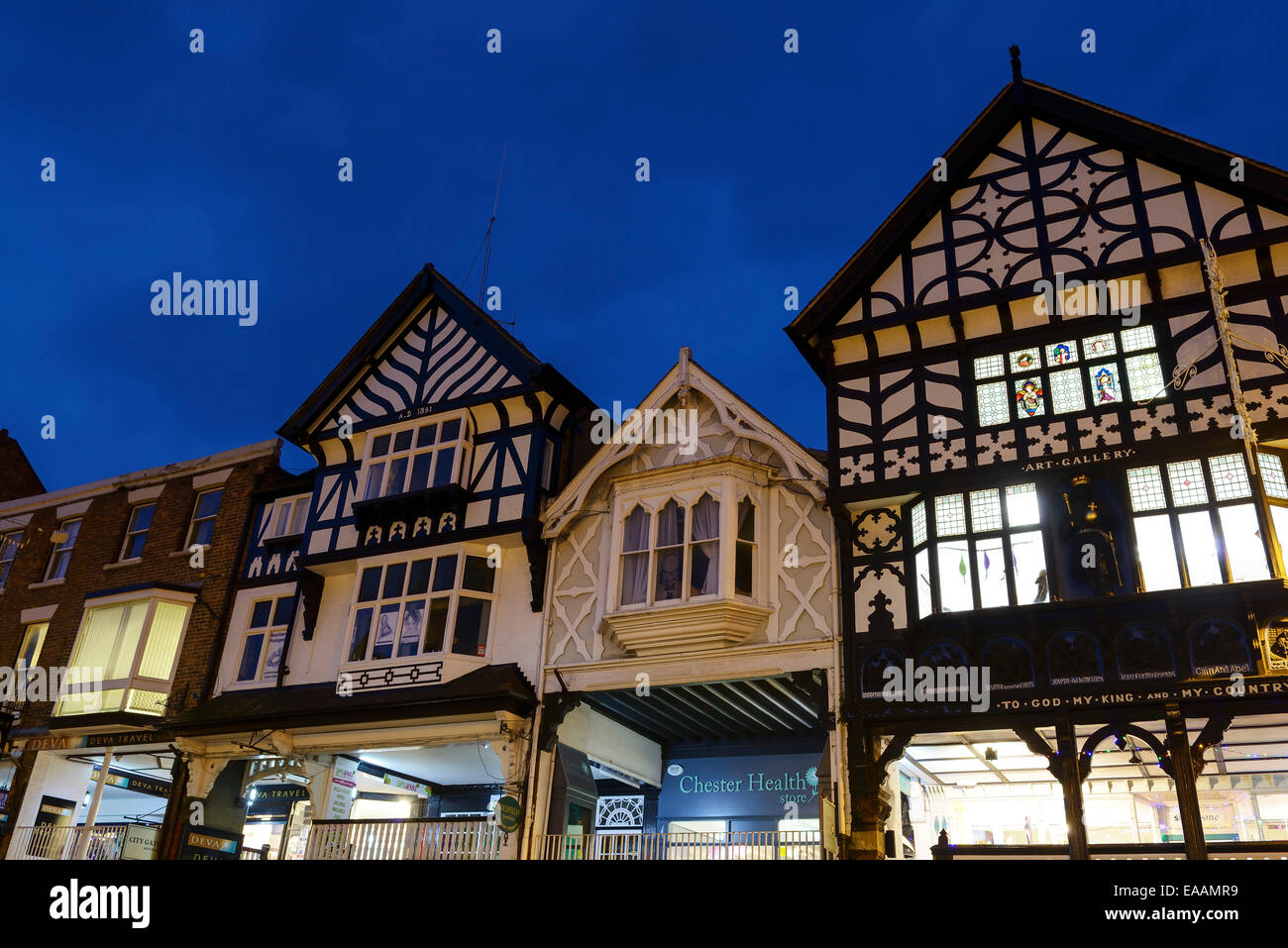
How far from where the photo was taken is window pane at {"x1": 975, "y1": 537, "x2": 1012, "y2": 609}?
14398mm

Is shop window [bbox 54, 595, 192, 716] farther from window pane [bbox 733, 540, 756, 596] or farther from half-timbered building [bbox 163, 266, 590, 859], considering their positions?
window pane [bbox 733, 540, 756, 596]

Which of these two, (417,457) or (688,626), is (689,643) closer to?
(688,626)

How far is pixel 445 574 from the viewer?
19.7m

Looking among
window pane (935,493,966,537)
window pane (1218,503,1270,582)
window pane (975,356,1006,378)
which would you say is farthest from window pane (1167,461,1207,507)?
window pane (975,356,1006,378)

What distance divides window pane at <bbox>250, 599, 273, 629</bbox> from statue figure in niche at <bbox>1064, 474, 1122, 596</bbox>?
57.4 feet

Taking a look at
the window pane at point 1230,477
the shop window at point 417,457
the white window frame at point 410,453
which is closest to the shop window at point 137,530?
the white window frame at point 410,453

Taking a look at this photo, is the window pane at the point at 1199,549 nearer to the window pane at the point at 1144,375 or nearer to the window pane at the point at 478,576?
the window pane at the point at 1144,375

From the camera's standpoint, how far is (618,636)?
56.3ft

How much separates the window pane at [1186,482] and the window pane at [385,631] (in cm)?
1419

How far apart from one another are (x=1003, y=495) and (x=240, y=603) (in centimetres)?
1750

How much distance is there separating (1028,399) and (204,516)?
2035 centimetres

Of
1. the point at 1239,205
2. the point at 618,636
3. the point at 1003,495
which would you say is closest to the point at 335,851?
the point at 618,636

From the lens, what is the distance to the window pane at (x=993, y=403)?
15.5 metres
